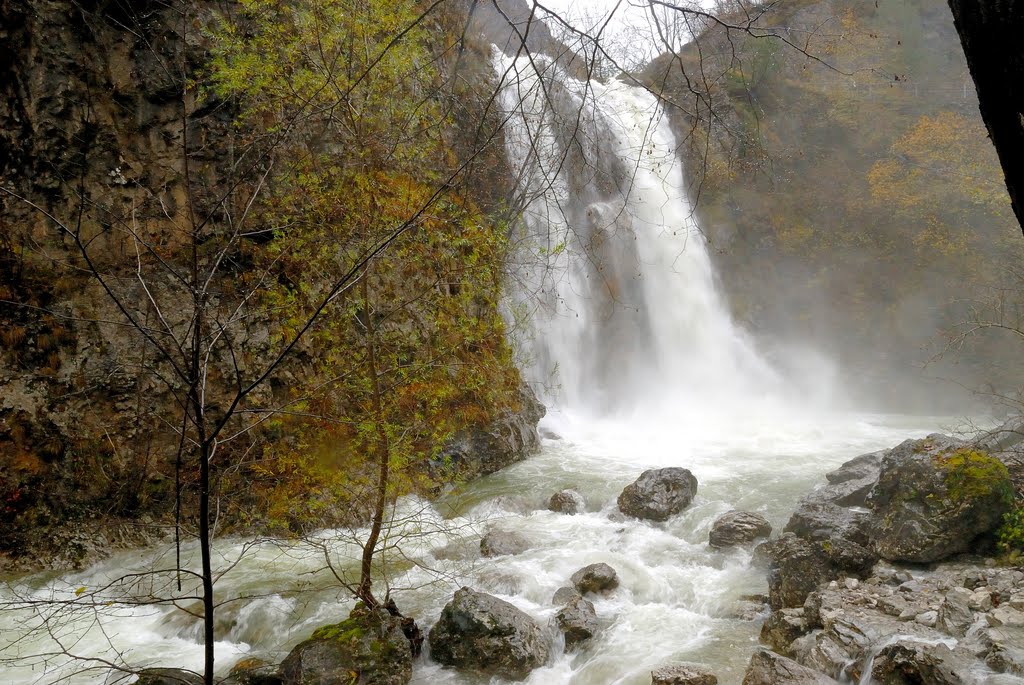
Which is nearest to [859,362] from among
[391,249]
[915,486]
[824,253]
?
[824,253]

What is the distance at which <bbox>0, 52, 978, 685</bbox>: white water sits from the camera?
4695 millimetres

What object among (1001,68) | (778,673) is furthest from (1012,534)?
(1001,68)

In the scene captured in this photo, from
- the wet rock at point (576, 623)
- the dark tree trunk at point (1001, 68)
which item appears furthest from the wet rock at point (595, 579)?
the dark tree trunk at point (1001, 68)

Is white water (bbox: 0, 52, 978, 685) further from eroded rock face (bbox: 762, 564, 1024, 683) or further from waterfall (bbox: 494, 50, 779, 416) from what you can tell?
eroded rock face (bbox: 762, 564, 1024, 683)

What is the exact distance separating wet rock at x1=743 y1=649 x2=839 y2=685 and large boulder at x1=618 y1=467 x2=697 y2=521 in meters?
3.77

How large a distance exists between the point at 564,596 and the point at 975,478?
4352 millimetres

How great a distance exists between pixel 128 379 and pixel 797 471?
10.2 metres

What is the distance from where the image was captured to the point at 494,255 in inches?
194

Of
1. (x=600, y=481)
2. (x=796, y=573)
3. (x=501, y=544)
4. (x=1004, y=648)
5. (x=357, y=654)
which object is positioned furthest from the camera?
(x=600, y=481)

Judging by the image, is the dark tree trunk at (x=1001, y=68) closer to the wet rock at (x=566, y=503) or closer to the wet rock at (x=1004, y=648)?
the wet rock at (x=1004, y=648)

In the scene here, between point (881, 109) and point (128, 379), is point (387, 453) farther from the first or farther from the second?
point (881, 109)

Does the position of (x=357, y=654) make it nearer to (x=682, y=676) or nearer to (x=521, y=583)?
(x=521, y=583)


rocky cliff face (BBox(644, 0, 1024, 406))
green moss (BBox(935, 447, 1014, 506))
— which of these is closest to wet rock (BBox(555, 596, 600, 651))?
green moss (BBox(935, 447, 1014, 506))

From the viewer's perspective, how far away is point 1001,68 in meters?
1.45
